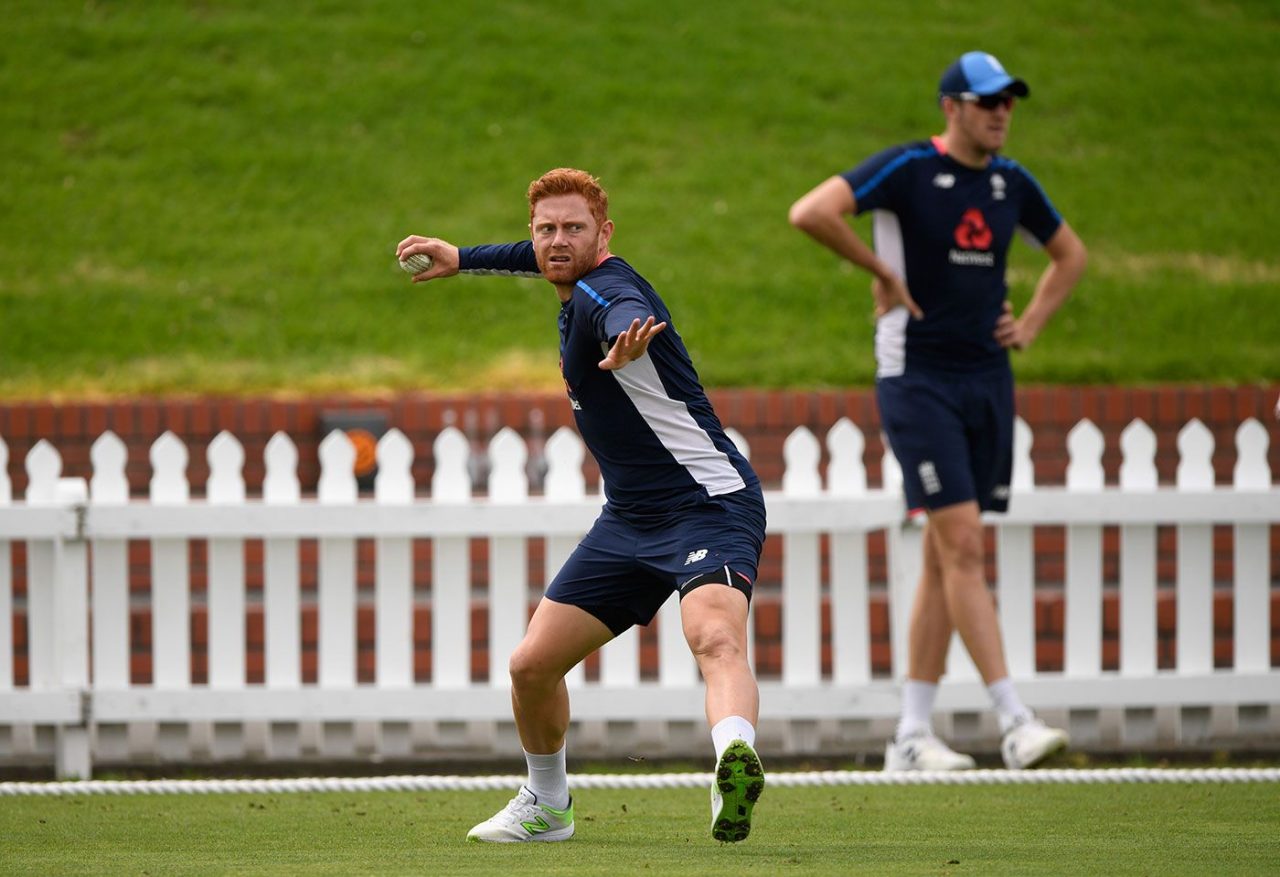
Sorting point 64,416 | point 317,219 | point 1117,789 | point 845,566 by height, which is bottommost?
point 1117,789

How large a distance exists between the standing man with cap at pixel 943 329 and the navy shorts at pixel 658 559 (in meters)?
1.66

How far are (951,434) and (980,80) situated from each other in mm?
1208

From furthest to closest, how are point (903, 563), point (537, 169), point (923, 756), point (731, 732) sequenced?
point (537, 169), point (903, 563), point (923, 756), point (731, 732)

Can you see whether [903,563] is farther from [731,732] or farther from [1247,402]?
[731,732]

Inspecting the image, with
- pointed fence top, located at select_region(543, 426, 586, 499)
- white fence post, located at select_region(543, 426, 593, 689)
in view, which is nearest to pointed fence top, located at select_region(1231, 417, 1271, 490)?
white fence post, located at select_region(543, 426, 593, 689)

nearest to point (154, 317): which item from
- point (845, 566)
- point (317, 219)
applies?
point (317, 219)

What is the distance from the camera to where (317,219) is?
33.2 ft

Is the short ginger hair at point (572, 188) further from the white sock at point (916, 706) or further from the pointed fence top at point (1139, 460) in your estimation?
the pointed fence top at point (1139, 460)

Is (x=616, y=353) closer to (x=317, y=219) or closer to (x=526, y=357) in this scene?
(x=526, y=357)

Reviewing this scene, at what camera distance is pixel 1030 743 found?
201 inches

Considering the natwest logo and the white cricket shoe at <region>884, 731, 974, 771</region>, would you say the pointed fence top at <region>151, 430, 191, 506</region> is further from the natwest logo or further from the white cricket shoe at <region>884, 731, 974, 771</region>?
the natwest logo

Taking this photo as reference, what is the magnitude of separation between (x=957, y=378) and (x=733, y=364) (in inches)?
129

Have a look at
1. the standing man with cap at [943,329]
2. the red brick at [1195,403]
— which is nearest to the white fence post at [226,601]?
the standing man with cap at [943,329]

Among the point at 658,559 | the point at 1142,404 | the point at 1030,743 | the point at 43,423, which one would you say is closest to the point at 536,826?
the point at 658,559
